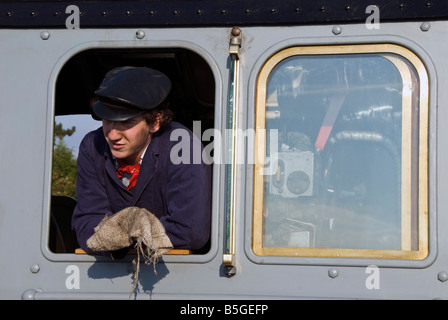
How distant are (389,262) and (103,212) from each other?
4.15ft

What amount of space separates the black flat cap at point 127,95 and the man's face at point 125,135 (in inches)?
2.4

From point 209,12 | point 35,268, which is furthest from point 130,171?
point 209,12

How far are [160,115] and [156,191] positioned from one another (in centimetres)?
36

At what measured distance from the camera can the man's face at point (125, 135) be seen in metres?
3.19

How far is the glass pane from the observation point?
300 centimetres

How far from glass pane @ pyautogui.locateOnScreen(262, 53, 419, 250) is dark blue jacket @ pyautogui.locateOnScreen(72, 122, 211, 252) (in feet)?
0.96

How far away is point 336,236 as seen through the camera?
302cm

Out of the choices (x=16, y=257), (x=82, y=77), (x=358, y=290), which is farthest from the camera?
(x=82, y=77)

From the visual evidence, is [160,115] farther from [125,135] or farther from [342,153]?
[342,153]

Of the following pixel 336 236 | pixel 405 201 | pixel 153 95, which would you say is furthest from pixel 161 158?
pixel 405 201

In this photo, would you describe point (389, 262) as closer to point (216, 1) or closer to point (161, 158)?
point (161, 158)

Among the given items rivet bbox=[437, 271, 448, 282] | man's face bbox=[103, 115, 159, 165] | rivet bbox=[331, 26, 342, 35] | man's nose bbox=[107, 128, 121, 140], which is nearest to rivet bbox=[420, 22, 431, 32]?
rivet bbox=[331, 26, 342, 35]

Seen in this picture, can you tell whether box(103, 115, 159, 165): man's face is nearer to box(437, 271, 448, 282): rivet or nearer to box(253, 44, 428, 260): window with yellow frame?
box(253, 44, 428, 260): window with yellow frame

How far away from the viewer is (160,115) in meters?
3.30
